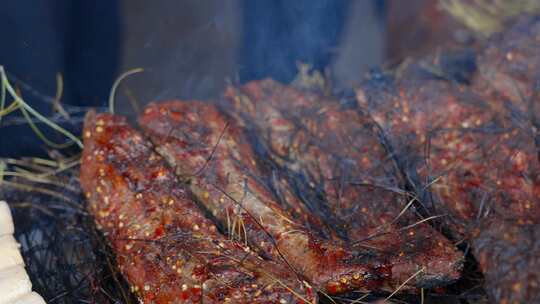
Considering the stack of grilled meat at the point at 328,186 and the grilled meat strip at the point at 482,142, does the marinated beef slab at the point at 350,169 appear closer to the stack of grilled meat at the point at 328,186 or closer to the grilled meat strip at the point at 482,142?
the stack of grilled meat at the point at 328,186

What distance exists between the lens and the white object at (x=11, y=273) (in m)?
2.86

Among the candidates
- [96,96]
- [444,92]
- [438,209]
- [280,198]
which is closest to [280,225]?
[280,198]

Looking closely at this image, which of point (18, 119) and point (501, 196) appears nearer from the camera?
point (501, 196)

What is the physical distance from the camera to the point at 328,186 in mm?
3785

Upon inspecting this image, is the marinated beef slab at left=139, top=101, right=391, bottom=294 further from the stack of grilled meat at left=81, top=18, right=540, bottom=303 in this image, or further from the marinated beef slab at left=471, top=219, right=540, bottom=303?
the marinated beef slab at left=471, top=219, right=540, bottom=303

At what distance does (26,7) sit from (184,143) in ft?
6.29

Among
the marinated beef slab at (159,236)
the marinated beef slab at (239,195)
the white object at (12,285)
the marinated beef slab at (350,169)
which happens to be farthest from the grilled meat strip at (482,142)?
the white object at (12,285)

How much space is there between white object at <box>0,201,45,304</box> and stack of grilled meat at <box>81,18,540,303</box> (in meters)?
0.57

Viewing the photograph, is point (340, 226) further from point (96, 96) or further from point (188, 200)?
point (96, 96)

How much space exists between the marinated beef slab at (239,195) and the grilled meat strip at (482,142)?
82cm

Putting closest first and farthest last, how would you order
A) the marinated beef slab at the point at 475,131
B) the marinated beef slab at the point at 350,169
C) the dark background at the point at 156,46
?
the marinated beef slab at the point at 350,169
the marinated beef slab at the point at 475,131
the dark background at the point at 156,46

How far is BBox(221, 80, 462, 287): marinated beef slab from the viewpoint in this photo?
9.70 ft

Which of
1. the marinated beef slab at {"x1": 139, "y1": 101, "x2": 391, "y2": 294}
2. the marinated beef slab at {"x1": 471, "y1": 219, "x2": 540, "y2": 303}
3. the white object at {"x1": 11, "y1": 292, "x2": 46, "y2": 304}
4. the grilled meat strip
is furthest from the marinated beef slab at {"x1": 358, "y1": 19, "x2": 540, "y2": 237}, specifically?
the white object at {"x1": 11, "y1": 292, "x2": 46, "y2": 304}

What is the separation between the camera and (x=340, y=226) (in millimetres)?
3439
